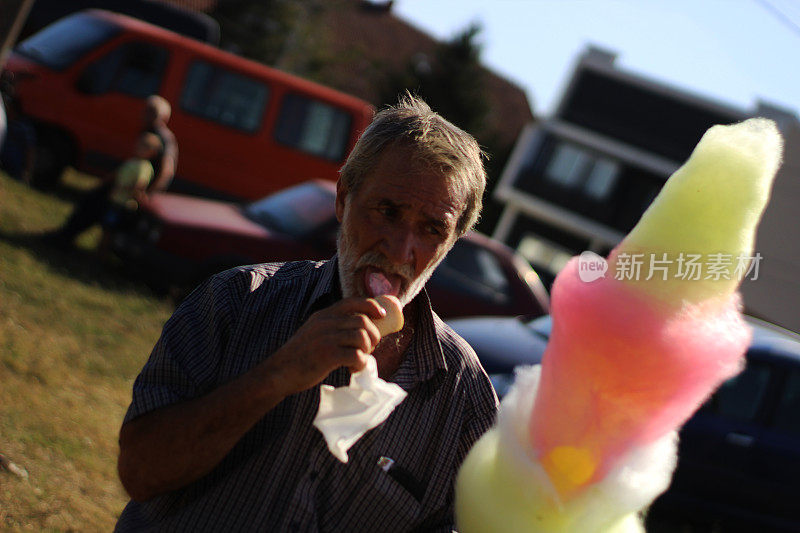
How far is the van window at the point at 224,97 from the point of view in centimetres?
984

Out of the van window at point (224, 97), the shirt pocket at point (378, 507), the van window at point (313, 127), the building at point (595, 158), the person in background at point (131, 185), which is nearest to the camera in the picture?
the shirt pocket at point (378, 507)

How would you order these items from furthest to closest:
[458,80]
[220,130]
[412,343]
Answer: [458,80] < [220,130] < [412,343]

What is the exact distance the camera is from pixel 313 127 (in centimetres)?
Answer: 1035

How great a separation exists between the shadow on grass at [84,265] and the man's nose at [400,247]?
5.41 m

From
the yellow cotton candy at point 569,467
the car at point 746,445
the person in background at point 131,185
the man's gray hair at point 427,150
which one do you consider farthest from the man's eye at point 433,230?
the person in background at point 131,185

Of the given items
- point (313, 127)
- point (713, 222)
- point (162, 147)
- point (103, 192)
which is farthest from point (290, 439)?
point (313, 127)

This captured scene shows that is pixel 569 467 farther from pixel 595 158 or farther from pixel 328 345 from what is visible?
pixel 595 158

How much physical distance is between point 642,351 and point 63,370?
4.18 meters

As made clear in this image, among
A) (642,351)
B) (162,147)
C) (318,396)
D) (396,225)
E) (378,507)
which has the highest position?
(642,351)

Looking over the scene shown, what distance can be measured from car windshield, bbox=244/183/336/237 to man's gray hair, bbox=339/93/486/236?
193 inches

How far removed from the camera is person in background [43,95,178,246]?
7148 millimetres

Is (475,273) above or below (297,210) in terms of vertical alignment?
above

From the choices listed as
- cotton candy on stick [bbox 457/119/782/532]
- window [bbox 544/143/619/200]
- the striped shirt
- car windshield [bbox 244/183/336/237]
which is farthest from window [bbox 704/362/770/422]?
window [bbox 544/143/619/200]

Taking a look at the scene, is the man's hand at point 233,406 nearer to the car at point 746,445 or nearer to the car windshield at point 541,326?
the car at point 746,445
